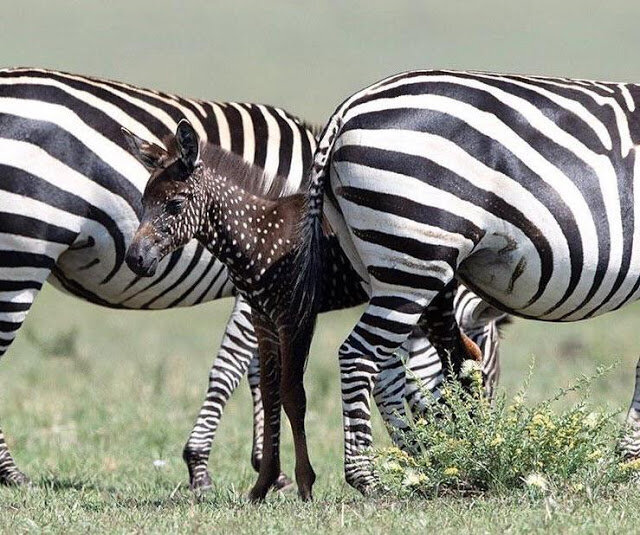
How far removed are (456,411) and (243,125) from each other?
135 inches

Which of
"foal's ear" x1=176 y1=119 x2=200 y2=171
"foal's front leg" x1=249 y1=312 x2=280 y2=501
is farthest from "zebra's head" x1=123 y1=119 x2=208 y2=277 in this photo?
"foal's front leg" x1=249 y1=312 x2=280 y2=501

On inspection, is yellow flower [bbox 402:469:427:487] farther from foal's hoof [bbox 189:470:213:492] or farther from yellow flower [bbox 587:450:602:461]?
foal's hoof [bbox 189:470:213:492]

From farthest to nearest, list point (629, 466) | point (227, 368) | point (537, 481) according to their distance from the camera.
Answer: point (227, 368) < point (629, 466) < point (537, 481)

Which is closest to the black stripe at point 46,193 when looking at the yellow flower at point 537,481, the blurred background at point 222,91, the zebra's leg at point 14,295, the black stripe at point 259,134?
the zebra's leg at point 14,295

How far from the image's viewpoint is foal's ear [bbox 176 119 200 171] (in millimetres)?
6750

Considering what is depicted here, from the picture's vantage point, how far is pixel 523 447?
6.41m

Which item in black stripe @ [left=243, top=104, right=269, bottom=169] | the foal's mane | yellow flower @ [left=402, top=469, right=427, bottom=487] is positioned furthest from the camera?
black stripe @ [left=243, top=104, right=269, bottom=169]

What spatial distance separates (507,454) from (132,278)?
3233mm

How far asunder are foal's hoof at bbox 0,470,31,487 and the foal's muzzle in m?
2.38

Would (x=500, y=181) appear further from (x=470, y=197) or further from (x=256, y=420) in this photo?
Answer: (x=256, y=420)

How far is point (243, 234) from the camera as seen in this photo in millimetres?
6949

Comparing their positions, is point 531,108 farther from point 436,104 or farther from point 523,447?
point 523,447

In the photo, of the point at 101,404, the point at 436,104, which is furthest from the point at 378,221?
the point at 101,404

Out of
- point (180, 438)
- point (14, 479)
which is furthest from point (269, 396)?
point (180, 438)
